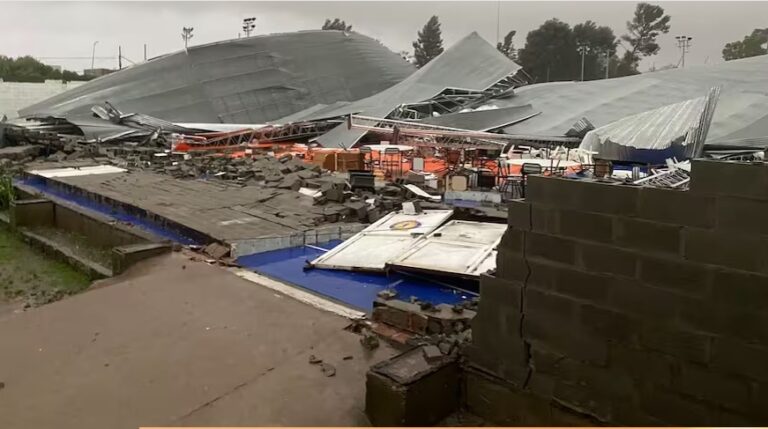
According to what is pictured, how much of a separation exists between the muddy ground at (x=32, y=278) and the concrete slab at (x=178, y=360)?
1.92 metres

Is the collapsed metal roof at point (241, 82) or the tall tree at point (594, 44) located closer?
the collapsed metal roof at point (241, 82)

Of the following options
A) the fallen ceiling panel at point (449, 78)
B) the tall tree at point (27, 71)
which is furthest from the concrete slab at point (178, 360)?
the tall tree at point (27, 71)

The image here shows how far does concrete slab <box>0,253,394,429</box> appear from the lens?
168 inches

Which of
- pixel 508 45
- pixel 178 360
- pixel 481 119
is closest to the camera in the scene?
pixel 178 360

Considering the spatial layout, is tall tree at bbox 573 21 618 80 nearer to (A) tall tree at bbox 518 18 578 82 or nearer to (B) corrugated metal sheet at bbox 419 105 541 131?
(A) tall tree at bbox 518 18 578 82

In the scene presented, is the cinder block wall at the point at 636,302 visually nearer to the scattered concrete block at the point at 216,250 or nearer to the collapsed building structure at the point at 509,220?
the collapsed building structure at the point at 509,220

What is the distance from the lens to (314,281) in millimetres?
7430

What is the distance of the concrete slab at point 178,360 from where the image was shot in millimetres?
4262

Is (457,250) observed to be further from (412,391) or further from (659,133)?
(659,133)

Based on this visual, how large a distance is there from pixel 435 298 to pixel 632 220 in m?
3.40

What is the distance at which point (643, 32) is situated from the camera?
75.8 metres

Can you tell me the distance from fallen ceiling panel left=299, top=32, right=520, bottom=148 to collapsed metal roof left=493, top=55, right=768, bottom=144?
3.77 m

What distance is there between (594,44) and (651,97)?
4896 cm

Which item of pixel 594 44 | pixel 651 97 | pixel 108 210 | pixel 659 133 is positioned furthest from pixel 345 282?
pixel 594 44
